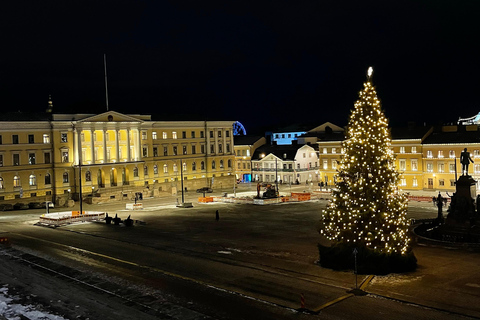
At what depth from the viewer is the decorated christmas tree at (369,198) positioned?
82.4 feet

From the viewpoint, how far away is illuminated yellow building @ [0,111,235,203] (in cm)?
6756

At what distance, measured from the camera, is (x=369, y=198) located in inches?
992

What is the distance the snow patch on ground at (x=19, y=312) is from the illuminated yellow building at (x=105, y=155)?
39.1m

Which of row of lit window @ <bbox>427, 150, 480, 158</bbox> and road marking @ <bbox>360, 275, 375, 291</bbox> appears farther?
row of lit window @ <bbox>427, 150, 480, 158</bbox>

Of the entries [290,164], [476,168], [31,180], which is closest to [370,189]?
[476,168]

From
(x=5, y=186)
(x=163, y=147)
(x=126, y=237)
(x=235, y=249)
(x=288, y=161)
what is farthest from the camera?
(x=288, y=161)

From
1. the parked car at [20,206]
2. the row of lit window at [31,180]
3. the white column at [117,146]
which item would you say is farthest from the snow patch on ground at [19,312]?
the white column at [117,146]

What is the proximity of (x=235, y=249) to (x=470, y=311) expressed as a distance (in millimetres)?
16610

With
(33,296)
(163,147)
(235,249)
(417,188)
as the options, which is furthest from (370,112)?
(163,147)

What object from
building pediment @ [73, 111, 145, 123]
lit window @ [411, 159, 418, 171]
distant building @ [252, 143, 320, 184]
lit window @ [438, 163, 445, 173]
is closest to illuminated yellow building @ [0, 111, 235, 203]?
building pediment @ [73, 111, 145, 123]

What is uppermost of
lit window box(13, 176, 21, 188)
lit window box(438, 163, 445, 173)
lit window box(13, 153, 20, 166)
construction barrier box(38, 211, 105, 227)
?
lit window box(13, 153, 20, 166)

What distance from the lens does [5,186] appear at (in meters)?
65.8

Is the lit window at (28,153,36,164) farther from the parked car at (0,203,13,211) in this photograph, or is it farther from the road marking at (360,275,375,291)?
the road marking at (360,275,375,291)

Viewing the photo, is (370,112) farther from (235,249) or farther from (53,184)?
(53,184)
